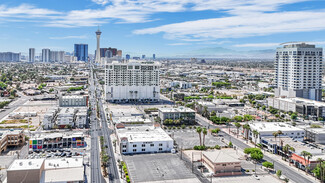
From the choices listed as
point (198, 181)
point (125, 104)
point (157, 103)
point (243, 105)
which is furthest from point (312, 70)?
point (198, 181)

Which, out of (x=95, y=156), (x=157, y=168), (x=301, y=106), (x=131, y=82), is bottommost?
(x=157, y=168)

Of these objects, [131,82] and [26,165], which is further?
[131,82]

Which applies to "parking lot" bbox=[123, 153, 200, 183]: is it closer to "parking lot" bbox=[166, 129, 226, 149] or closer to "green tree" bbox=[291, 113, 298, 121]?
"parking lot" bbox=[166, 129, 226, 149]

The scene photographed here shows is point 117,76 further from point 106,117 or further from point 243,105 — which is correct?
point 243,105

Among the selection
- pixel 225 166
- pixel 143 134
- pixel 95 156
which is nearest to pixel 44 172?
pixel 95 156

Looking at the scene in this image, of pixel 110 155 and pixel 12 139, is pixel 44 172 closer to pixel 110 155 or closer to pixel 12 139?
pixel 110 155

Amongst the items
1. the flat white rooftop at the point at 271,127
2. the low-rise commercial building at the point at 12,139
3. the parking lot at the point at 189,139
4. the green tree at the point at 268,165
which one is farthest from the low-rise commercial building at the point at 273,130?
the low-rise commercial building at the point at 12,139

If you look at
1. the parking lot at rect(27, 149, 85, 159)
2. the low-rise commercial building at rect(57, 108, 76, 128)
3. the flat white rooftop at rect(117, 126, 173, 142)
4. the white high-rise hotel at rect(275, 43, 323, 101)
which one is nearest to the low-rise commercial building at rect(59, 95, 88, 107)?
the low-rise commercial building at rect(57, 108, 76, 128)
